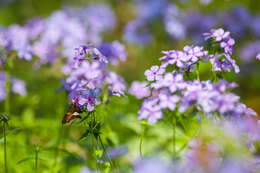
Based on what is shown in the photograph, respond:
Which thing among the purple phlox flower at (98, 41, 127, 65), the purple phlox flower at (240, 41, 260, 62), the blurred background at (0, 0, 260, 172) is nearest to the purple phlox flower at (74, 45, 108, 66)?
the purple phlox flower at (98, 41, 127, 65)

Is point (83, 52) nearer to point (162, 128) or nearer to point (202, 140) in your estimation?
point (202, 140)

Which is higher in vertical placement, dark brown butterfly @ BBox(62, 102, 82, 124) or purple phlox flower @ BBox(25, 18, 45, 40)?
purple phlox flower @ BBox(25, 18, 45, 40)

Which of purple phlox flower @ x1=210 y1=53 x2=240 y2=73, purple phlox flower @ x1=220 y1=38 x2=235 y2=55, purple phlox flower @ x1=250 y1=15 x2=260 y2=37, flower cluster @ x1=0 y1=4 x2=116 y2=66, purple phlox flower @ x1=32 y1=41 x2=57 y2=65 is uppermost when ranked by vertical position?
purple phlox flower @ x1=250 y1=15 x2=260 y2=37

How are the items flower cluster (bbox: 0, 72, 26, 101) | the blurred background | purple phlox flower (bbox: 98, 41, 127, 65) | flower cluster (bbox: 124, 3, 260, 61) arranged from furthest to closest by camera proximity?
flower cluster (bbox: 124, 3, 260, 61), the blurred background, flower cluster (bbox: 0, 72, 26, 101), purple phlox flower (bbox: 98, 41, 127, 65)

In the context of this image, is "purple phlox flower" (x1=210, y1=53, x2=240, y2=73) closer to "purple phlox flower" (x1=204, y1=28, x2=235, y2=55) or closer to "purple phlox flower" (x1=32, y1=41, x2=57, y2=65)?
"purple phlox flower" (x1=204, y1=28, x2=235, y2=55)

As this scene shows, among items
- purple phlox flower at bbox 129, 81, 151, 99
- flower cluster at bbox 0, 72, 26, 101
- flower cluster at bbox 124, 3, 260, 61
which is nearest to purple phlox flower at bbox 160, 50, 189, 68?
purple phlox flower at bbox 129, 81, 151, 99

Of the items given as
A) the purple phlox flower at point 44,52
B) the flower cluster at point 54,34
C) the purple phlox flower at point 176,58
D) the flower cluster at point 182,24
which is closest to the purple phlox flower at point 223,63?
the purple phlox flower at point 176,58

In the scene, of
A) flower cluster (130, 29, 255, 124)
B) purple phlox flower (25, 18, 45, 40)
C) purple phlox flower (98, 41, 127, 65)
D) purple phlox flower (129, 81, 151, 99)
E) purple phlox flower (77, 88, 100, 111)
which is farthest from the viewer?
purple phlox flower (25, 18, 45, 40)

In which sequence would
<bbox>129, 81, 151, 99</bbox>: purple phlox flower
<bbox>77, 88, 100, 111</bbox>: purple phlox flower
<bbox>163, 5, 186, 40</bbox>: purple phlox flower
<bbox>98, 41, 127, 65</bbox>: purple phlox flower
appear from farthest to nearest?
<bbox>163, 5, 186, 40</bbox>: purple phlox flower → <bbox>98, 41, 127, 65</bbox>: purple phlox flower → <bbox>129, 81, 151, 99</bbox>: purple phlox flower → <bbox>77, 88, 100, 111</bbox>: purple phlox flower

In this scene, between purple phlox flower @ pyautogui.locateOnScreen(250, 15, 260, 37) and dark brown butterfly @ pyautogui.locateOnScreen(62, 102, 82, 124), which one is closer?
dark brown butterfly @ pyautogui.locateOnScreen(62, 102, 82, 124)

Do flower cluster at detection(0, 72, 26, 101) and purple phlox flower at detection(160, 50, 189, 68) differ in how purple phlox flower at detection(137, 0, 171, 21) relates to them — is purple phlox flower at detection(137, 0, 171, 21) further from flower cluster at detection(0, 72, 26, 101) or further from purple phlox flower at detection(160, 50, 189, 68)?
purple phlox flower at detection(160, 50, 189, 68)

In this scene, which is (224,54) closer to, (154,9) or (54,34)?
(54,34)

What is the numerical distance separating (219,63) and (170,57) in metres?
0.26

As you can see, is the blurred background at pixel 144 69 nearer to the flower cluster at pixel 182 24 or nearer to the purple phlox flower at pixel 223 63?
the flower cluster at pixel 182 24
